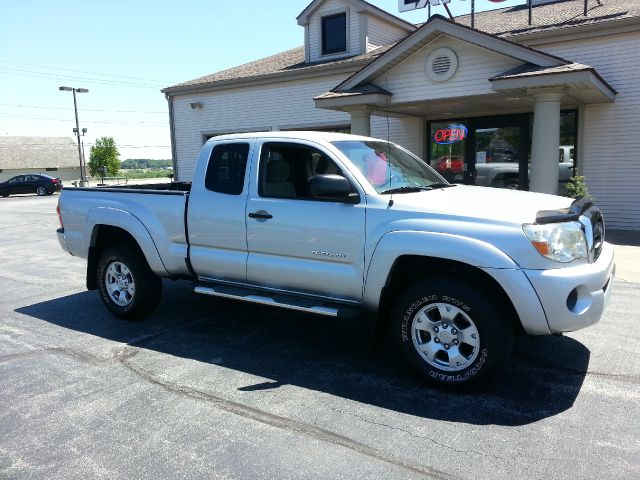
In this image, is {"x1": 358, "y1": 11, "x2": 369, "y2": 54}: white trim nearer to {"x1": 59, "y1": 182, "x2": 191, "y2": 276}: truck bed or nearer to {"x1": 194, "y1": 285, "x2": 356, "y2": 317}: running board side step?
{"x1": 59, "y1": 182, "x2": 191, "y2": 276}: truck bed

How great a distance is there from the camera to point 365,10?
16797mm

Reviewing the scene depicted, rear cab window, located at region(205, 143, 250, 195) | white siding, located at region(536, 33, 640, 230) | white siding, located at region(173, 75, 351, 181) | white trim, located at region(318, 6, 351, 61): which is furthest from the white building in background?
rear cab window, located at region(205, 143, 250, 195)

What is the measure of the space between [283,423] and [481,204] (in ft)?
7.01

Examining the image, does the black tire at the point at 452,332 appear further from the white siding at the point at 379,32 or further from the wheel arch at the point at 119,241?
the white siding at the point at 379,32

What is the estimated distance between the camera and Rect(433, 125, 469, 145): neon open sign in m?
14.4

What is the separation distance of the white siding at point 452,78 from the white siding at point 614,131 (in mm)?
2389

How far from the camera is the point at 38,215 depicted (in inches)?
786

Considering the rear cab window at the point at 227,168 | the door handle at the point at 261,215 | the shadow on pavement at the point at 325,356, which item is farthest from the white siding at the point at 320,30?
the door handle at the point at 261,215

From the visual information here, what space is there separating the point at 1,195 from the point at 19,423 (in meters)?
38.4

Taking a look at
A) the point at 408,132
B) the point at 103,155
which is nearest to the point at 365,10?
the point at 408,132

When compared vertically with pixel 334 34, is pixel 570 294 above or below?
below

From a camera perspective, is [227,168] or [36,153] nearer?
[227,168]

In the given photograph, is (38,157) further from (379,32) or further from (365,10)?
(365,10)

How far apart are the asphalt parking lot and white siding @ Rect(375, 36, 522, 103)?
22.8ft
